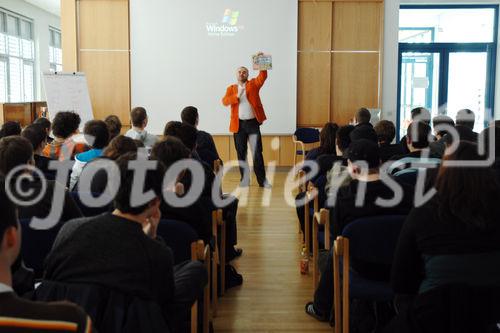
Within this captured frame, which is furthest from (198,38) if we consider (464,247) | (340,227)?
(464,247)

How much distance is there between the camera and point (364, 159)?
11.5 feet

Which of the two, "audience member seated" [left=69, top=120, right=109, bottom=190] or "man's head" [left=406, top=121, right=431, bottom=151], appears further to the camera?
"audience member seated" [left=69, top=120, right=109, bottom=190]

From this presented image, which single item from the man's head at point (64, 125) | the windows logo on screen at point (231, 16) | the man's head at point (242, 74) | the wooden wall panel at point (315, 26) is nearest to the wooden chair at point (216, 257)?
the man's head at point (64, 125)

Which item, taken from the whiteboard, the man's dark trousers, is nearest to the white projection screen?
the whiteboard

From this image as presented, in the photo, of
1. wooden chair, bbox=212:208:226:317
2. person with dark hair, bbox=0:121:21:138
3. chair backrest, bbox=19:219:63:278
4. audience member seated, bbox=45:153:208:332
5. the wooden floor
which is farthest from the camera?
person with dark hair, bbox=0:121:21:138

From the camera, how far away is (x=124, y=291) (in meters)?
2.12

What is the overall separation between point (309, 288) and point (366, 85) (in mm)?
6833

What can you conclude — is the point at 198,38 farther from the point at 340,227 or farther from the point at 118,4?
the point at 340,227

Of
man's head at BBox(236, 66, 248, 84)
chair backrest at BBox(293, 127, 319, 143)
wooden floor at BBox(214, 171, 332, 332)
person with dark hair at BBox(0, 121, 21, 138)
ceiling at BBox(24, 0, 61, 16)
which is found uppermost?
ceiling at BBox(24, 0, 61, 16)

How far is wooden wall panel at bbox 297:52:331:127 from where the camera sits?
1078 cm

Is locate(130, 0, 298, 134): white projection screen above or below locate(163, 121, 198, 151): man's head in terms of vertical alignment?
above

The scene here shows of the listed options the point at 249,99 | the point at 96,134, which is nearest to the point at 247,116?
the point at 249,99

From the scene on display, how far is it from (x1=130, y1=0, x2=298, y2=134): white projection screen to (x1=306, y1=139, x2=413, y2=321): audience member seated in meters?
7.20

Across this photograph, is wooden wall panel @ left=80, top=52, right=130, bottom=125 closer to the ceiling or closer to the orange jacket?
the orange jacket
